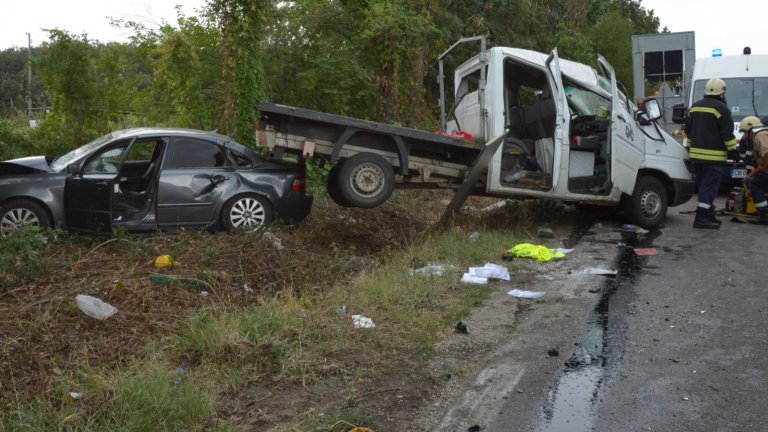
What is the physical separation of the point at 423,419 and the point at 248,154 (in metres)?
5.56

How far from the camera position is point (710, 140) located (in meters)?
10.3

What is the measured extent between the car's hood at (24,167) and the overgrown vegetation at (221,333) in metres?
0.95

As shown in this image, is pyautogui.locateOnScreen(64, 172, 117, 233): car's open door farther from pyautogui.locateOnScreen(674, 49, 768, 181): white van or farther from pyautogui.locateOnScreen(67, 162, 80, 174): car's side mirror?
pyautogui.locateOnScreen(674, 49, 768, 181): white van

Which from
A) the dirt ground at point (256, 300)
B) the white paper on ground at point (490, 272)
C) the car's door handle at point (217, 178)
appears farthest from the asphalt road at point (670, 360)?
the car's door handle at point (217, 178)

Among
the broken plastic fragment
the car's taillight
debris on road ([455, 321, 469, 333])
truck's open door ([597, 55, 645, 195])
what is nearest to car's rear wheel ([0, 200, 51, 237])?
the broken plastic fragment

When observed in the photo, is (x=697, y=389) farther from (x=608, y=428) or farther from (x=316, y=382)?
(x=316, y=382)

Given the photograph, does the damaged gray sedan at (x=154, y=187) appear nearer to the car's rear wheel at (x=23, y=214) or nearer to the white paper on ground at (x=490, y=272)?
the car's rear wheel at (x=23, y=214)

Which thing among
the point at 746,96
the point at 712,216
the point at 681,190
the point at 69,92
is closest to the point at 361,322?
the point at 681,190

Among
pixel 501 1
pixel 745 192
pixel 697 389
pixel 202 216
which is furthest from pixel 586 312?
pixel 501 1

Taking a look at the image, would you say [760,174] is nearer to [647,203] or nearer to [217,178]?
[647,203]

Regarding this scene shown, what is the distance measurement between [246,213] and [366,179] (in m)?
1.49

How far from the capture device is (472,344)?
5551mm

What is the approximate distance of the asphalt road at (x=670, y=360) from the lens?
14.0ft

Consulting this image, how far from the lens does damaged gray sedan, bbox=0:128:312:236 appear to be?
8047 mm
